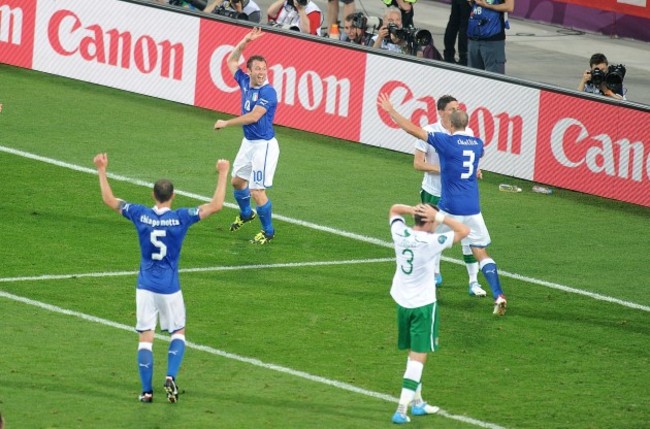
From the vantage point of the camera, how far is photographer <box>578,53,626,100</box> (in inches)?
864

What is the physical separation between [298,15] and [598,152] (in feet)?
25.4

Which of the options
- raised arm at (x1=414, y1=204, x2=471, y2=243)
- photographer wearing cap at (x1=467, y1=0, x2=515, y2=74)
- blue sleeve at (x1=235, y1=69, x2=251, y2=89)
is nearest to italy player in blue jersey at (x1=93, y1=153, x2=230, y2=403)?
raised arm at (x1=414, y1=204, x2=471, y2=243)

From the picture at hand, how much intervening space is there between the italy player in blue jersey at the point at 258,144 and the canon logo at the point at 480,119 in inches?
167

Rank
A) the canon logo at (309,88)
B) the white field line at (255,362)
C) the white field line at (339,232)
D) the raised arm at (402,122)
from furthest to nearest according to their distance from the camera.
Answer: the canon logo at (309,88)
the white field line at (339,232)
the raised arm at (402,122)
the white field line at (255,362)

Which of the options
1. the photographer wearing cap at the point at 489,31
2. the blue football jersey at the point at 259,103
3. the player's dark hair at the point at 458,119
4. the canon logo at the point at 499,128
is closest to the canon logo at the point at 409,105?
the canon logo at the point at 499,128

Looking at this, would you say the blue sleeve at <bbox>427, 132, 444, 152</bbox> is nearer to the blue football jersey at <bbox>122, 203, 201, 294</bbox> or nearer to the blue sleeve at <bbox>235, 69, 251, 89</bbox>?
the blue sleeve at <bbox>235, 69, 251, 89</bbox>

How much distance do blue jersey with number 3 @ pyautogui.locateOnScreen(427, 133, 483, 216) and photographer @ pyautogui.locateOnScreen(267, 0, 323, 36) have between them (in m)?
11.2

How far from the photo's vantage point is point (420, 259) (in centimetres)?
1259

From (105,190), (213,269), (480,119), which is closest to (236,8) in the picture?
(480,119)

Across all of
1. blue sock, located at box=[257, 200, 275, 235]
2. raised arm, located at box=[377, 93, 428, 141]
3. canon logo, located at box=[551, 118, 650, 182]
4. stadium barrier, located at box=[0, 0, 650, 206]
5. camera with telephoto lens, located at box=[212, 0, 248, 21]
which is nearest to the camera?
raised arm, located at box=[377, 93, 428, 141]

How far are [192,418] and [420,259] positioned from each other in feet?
7.61

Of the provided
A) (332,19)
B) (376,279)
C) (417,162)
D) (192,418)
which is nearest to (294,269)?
(376,279)

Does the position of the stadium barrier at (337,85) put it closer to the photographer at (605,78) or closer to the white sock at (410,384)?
the photographer at (605,78)

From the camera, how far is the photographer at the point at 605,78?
21938 millimetres
